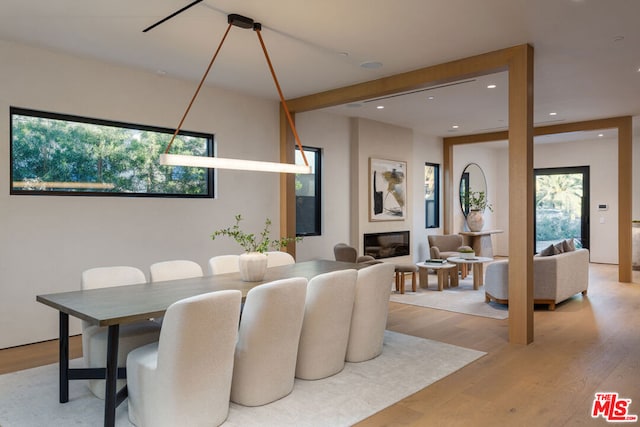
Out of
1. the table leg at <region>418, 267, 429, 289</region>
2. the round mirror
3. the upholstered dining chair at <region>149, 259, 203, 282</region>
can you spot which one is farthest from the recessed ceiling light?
the round mirror

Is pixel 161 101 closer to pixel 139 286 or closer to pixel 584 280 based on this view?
pixel 139 286

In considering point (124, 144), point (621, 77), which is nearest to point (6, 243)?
point (124, 144)

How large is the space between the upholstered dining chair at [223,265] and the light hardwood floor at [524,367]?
4.49 ft

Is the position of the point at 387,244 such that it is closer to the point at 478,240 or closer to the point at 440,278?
the point at 440,278

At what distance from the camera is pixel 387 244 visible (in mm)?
8180

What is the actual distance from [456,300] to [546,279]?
116 cm

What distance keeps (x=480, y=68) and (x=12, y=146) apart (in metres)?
4.50

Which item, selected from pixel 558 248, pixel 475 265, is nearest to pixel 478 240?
pixel 475 265

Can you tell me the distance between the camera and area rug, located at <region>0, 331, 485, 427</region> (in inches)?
107

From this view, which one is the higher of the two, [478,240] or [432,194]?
[432,194]

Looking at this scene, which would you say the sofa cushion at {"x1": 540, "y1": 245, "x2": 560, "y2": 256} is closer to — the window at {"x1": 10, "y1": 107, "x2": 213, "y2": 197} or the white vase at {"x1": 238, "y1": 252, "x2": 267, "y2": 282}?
the white vase at {"x1": 238, "y1": 252, "x2": 267, "y2": 282}

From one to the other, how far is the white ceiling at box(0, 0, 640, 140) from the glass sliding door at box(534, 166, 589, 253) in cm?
487

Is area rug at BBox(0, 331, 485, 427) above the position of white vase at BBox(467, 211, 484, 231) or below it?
below

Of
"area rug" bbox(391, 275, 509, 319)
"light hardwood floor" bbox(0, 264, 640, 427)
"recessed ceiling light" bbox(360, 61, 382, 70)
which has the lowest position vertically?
"light hardwood floor" bbox(0, 264, 640, 427)
